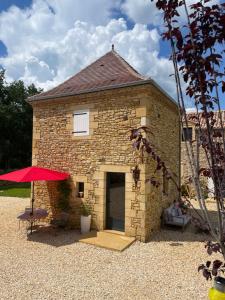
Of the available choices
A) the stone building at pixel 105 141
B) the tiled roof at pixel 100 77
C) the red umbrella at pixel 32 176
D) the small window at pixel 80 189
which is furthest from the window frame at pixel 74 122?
the small window at pixel 80 189

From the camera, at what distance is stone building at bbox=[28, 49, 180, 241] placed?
8.91 meters

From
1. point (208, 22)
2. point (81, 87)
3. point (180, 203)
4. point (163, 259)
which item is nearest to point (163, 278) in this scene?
point (163, 259)

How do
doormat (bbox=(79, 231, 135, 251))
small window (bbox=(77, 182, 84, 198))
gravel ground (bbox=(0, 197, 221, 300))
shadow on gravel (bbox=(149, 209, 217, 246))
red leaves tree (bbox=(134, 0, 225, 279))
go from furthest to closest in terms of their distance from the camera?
small window (bbox=(77, 182, 84, 198)), shadow on gravel (bbox=(149, 209, 217, 246)), doormat (bbox=(79, 231, 135, 251)), gravel ground (bbox=(0, 197, 221, 300)), red leaves tree (bbox=(134, 0, 225, 279))

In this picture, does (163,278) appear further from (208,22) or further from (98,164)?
(208,22)

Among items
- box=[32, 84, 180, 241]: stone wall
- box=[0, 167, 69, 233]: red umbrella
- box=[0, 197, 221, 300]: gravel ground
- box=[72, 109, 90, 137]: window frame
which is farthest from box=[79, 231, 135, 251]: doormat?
box=[72, 109, 90, 137]: window frame

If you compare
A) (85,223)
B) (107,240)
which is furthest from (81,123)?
(107,240)

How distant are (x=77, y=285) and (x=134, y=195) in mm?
3769

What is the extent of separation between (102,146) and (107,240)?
10.9ft

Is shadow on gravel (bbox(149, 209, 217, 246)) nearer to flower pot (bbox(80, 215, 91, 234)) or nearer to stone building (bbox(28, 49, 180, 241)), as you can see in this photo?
stone building (bbox(28, 49, 180, 241))

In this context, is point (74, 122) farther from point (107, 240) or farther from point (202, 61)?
point (202, 61)

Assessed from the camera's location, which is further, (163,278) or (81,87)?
(81,87)

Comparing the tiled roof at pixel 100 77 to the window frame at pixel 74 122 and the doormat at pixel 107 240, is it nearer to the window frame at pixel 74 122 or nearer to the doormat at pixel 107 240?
the window frame at pixel 74 122

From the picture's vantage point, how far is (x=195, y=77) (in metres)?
2.76

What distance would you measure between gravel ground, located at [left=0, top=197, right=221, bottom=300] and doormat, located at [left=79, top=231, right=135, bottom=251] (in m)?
0.21
